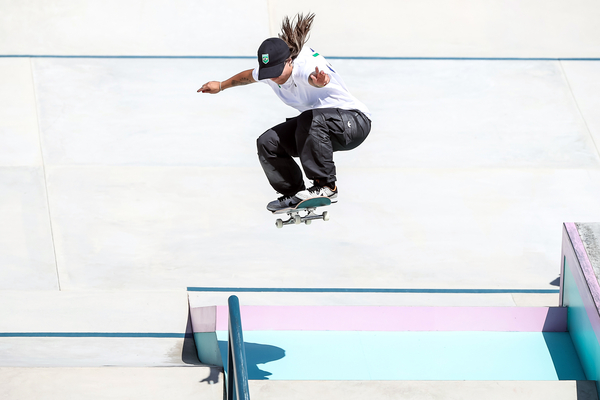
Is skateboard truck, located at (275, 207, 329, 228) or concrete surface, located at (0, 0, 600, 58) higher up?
concrete surface, located at (0, 0, 600, 58)

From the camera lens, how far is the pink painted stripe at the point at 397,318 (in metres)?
5.33

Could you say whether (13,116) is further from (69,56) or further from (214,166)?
(214,166)

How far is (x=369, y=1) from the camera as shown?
460 inches

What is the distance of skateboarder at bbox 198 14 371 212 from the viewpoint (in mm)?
4941

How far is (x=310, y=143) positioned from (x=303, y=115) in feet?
0.73

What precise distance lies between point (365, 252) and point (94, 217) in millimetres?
2787

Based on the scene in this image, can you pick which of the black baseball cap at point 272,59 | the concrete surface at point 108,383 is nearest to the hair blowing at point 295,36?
the black baseball cap at point 272,59

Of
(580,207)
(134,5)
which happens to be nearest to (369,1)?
(134,5)

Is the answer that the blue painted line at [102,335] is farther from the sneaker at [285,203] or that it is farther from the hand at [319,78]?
the hand at [319,78]

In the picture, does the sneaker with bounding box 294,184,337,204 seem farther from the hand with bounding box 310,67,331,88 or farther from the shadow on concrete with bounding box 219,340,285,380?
the shadow on concrete with bounding box 219,340,285,380

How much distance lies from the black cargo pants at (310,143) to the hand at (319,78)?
426 mm

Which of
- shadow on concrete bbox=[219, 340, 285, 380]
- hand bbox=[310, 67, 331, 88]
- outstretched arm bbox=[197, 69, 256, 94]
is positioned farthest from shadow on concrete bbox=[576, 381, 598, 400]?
outstretched arm bbox=[197, 69, 256, 94]

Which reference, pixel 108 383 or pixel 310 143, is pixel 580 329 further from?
pixel 108 383

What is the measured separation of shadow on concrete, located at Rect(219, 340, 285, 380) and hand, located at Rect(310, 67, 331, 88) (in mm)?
1869
